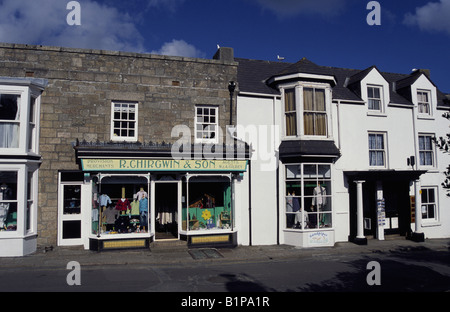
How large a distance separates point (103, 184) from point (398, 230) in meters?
14.5

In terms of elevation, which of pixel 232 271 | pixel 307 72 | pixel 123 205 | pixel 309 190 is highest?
pixel 307 72

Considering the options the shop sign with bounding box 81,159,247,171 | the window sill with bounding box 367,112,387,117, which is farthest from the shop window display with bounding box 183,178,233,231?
the window sill with bounding box 367,112,387,117

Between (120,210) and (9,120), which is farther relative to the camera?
(120,210)

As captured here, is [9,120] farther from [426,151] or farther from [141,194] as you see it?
[426,151]

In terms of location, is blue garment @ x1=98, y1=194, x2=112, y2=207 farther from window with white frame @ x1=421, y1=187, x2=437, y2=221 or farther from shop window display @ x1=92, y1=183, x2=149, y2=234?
window with white frame @ x1=421, y1=187, x2=437, y2=221

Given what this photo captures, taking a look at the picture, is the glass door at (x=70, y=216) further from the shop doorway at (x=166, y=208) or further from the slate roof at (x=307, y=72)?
the slate roof at (x=307, y=72)

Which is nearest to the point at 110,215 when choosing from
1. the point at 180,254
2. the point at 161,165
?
the point at 161,165

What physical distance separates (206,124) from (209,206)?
11.7 ft

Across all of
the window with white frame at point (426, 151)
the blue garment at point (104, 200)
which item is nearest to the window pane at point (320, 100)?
the window with white frame at point (426, 151)

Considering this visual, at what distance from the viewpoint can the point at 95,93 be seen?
47.3ft

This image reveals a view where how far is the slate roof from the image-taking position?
16.4 meters

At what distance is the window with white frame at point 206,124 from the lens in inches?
611

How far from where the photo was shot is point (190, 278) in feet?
33.0

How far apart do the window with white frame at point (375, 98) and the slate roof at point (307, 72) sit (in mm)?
668
